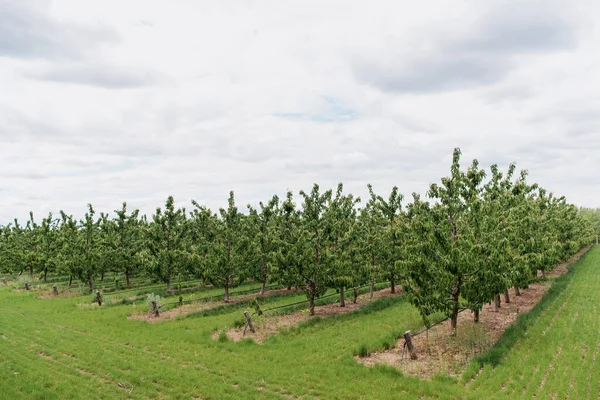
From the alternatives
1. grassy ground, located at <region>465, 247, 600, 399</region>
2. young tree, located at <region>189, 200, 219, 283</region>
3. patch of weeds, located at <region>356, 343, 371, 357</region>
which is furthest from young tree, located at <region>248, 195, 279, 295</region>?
grassy ground, located at <region>465, 247, 600, 399</region>

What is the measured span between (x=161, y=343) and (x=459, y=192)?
19.4 metres

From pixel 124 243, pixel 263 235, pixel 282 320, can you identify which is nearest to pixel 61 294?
pixel 124 243

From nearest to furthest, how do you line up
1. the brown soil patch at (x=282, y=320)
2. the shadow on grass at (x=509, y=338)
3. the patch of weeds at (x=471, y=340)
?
1. the shadow on grass at (x=509, y=338)
2. the patch of weeds at (x=471, y=340)
3. the brown soil patch at (x=282, y=320)

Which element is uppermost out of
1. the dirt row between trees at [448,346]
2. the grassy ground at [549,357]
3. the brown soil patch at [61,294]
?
the brown soil patch at [61,294]

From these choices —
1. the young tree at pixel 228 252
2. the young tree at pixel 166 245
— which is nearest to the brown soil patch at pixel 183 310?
the young tree at pixel 228 252

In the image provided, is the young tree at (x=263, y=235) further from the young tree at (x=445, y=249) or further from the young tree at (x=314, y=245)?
the young tree at (x=445, y=249)

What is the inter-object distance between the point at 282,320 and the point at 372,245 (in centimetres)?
1065

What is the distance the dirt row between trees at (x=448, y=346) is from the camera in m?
17.9

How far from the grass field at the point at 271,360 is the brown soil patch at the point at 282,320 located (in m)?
1.05

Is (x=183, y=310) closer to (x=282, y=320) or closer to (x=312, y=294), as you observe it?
(x=282, y=320)

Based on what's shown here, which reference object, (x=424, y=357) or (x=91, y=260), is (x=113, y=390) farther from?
(x=91, y=260)

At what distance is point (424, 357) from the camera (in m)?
19.1

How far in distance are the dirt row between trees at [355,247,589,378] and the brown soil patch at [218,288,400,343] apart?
24.2 feet

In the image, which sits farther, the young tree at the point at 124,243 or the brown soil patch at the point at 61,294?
the young tree at the point at 124,243
